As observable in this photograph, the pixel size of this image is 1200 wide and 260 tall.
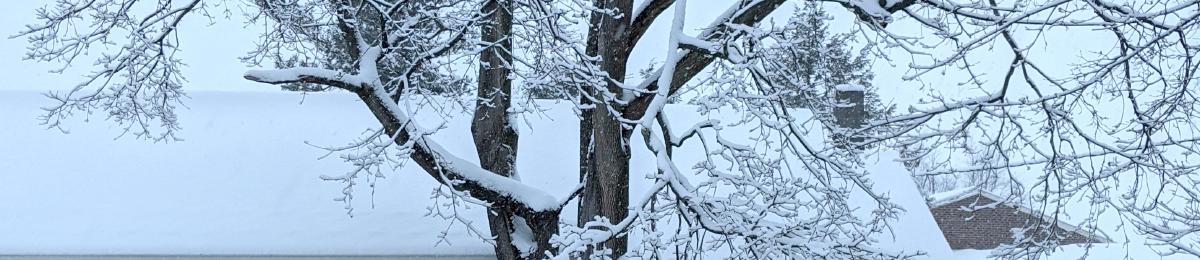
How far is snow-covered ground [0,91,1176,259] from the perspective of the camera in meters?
9.26

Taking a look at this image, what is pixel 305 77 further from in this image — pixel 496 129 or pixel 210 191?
pixel 210 191

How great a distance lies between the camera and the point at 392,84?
8.24 meters

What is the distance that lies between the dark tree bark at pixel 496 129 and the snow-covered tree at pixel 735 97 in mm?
37

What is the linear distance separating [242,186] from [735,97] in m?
5.85

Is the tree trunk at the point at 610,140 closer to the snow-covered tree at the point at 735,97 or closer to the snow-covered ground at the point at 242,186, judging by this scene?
the snow-covered tree at the point at 735,97

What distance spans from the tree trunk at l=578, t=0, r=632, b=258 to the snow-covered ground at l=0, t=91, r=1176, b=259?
1.65 metres

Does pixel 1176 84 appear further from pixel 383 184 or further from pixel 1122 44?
pixel 383 184

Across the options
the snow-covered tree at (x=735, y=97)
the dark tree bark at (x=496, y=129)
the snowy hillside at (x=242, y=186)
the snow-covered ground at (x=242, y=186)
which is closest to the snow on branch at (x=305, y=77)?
the snow-covered tree at (x=735, y=97)

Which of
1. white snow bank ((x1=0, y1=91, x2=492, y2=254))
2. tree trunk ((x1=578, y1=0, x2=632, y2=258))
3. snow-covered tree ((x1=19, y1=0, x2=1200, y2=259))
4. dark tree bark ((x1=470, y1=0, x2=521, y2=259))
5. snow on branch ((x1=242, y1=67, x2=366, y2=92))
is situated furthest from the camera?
white snow bank ((x1=0, y1=91, x2=492, y2=254))

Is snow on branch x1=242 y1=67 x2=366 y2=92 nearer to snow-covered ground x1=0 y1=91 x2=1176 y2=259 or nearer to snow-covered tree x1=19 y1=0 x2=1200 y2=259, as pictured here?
snow-covered tree x1=19 y1=0 x2=1200 y2=259

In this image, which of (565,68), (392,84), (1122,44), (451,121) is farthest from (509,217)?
(1122,44)

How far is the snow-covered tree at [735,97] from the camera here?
6.41 meters

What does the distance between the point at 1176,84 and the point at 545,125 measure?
645 cm

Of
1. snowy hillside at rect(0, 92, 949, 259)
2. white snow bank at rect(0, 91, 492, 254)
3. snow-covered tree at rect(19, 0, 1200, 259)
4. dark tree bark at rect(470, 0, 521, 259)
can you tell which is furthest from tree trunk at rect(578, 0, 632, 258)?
white snow bank at rect(0, 91, 492, 254)
